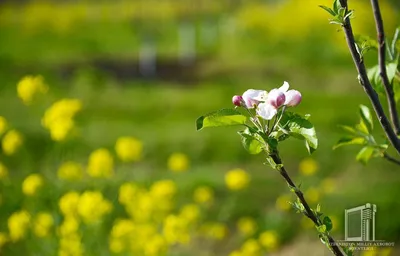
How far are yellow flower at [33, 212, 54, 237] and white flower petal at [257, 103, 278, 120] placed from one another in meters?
1.07

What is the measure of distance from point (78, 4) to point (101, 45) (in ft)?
1.10

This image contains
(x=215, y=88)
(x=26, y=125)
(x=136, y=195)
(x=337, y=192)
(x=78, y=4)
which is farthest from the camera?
(x=78, y=4)

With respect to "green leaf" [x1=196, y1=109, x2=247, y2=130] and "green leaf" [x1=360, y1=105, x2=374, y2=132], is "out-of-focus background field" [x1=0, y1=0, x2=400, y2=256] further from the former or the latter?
"green leaf" [x1=196, y1=109, x2=247, y2=130]

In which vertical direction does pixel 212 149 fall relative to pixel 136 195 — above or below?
below

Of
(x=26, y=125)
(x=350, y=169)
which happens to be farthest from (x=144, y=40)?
(x=350, y=169)

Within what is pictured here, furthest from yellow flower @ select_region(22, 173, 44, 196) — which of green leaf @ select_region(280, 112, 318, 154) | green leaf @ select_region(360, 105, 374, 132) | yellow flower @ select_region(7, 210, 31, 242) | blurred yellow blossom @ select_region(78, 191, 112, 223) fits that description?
green leaf @ select_region(280, 112, 318, 154)

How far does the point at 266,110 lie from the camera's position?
3.02ft

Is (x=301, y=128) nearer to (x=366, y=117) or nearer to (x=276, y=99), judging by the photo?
(x=276, y=99)

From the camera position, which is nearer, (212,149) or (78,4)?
(212,149)

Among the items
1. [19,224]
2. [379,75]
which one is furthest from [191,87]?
[379,75]

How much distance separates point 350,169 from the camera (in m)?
3.23

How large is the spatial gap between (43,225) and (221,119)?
3.38 feet

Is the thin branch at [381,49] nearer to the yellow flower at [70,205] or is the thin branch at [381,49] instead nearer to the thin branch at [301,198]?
the thin branch at [301,198]

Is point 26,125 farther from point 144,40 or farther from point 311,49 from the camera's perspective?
point 311,49
